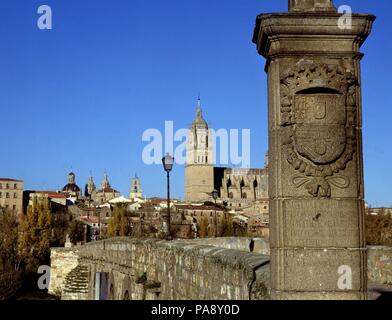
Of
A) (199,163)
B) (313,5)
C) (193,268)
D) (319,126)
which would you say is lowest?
(193,268)

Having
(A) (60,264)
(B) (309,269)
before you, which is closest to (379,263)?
(B) (309,269)

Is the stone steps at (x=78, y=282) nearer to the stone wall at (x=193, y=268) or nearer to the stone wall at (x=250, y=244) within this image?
the stone wall at (x=193, y=268)

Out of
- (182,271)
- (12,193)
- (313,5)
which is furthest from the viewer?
(12,193)

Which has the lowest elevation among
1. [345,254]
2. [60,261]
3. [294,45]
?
[60,261]

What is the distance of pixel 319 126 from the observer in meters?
4.86

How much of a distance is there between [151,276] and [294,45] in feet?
25.6

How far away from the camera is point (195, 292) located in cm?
821

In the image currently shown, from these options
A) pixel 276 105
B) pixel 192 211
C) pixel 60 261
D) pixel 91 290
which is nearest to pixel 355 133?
pixel 276 105

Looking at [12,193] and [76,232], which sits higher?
[12,193]

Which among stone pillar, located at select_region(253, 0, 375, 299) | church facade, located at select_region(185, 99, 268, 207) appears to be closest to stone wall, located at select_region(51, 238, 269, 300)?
stone pillar, located at select_region(253, 0, 375, 299)

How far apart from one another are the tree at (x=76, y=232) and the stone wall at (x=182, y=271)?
57158 mm

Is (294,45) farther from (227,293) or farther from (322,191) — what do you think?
(227,293)

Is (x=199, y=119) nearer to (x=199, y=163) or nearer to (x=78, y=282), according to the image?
(x=199, y=163)

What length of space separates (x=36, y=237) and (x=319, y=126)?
60083 millimetres
